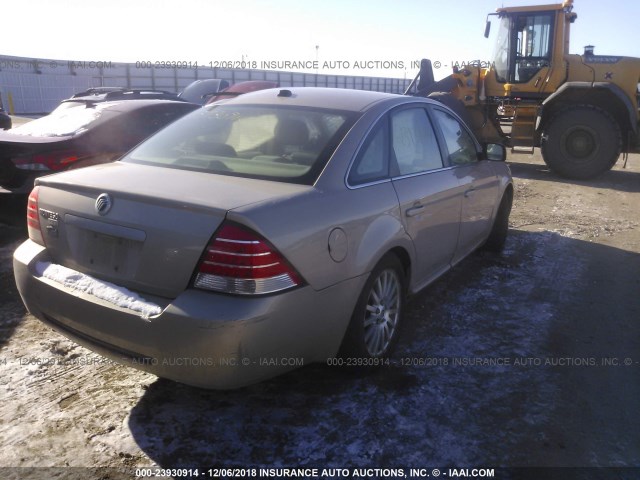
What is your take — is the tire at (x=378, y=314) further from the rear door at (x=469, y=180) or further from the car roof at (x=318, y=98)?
the rear door at (x=469, y=180)

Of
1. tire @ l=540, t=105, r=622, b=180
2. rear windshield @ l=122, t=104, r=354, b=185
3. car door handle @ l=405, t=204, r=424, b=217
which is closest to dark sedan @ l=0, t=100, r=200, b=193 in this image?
rear windshield @ l=122, t=104, r=354, b=185

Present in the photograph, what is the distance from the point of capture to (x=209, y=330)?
2332 mm

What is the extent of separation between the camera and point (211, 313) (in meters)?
2.34

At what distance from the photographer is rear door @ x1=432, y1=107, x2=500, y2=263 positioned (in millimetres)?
4410

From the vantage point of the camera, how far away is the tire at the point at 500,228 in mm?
5711

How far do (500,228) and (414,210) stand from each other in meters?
2.56

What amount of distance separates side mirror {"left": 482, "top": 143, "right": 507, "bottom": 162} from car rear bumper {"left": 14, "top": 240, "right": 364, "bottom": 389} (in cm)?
288

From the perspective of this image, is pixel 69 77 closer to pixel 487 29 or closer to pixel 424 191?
pixel 487 29

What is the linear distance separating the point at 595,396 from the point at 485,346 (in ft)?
2.45

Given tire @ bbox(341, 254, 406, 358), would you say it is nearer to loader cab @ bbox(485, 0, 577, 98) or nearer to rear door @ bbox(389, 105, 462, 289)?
rear door @ bbox(389, 105, 462, 289)

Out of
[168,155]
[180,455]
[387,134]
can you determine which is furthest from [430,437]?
[168,155]

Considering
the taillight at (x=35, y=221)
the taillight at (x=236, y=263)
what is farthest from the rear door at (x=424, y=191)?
the taillight at (x=35, y=221)

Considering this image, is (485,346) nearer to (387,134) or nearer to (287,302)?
(387,134)

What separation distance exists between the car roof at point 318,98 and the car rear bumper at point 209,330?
133cm
